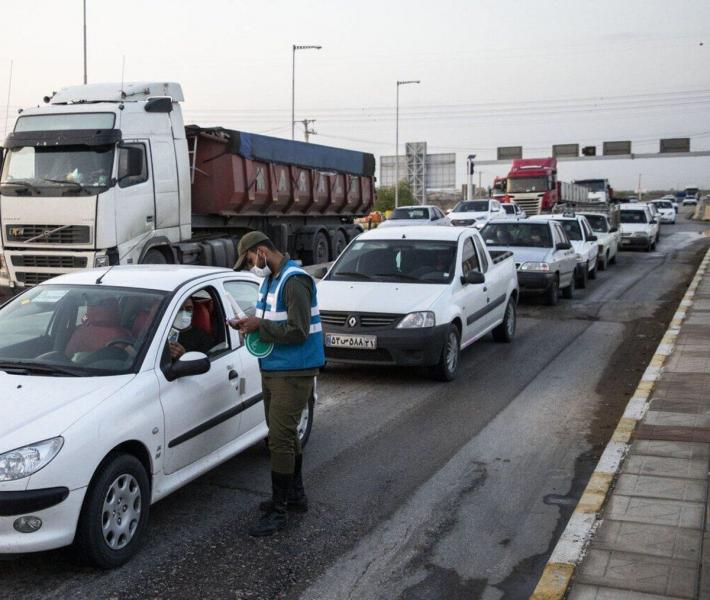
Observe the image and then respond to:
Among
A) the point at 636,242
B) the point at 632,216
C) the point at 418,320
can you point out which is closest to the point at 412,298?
the point at 418,320

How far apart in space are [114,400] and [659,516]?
3191mm

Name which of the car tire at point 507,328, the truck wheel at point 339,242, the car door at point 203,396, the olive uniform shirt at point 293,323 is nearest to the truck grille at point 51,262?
the car tire at point 507,328

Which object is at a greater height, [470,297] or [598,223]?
[598,223]

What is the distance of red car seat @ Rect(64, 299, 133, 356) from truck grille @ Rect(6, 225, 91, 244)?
857cm

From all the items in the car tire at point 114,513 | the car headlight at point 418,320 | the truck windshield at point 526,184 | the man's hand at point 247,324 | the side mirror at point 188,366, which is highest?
the truck windshield at point 526,184

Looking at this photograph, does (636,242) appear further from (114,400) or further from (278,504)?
(114,400)

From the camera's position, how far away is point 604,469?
6277 millimetres

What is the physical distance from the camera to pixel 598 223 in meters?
26.6

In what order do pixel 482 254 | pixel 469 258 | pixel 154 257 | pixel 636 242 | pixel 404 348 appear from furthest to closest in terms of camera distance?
pixel 636 242
pixel 154 257
pixel 482 254
pixel 469 258
pixel 404 348

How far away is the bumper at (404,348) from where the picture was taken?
9.27 meters

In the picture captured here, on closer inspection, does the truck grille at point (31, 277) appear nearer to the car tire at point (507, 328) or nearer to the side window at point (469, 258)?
the side window at point (469, 258)

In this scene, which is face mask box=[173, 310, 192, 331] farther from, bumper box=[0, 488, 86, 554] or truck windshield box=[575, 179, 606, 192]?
truck windshield box=[575, 179, 606, 192]

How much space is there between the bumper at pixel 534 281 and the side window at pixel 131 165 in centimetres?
682

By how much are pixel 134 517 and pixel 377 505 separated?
64.3 inches
